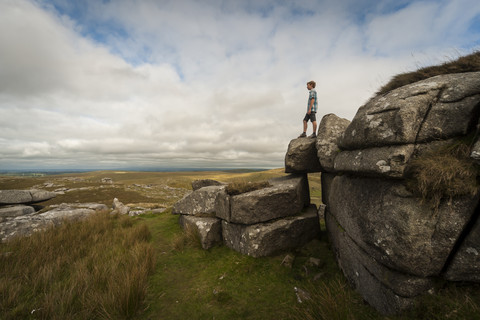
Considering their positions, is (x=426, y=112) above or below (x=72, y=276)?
above

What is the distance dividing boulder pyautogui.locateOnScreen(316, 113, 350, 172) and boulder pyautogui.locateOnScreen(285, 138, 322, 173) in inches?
35.1

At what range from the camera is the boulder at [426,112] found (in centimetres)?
400

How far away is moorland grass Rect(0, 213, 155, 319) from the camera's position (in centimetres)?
445

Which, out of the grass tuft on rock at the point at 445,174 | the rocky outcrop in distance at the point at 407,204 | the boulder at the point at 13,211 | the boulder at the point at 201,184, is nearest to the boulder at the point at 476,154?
the rocky outcrop in distance at the point at 407,204

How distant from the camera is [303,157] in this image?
9.52 m

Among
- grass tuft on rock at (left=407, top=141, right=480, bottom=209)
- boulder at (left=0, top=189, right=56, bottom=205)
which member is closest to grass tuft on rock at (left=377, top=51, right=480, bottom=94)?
grass tuft on rock at (left=407, top=141, right=480, bottom=209)

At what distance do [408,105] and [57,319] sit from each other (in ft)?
30.2

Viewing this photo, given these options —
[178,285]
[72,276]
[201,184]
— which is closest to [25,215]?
[72,276]

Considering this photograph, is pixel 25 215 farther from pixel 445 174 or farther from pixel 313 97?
pixel 445 174

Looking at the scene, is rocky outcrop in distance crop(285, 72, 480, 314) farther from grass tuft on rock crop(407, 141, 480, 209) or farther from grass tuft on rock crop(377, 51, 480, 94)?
grass tuft on rock crop(377, 51, 480, 94)

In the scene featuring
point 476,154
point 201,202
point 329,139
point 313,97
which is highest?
point 313,97

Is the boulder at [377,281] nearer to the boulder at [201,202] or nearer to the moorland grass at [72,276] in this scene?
the moorland grass at [72,276]

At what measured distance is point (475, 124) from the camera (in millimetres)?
3879

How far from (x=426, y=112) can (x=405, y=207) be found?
7.60 feet
